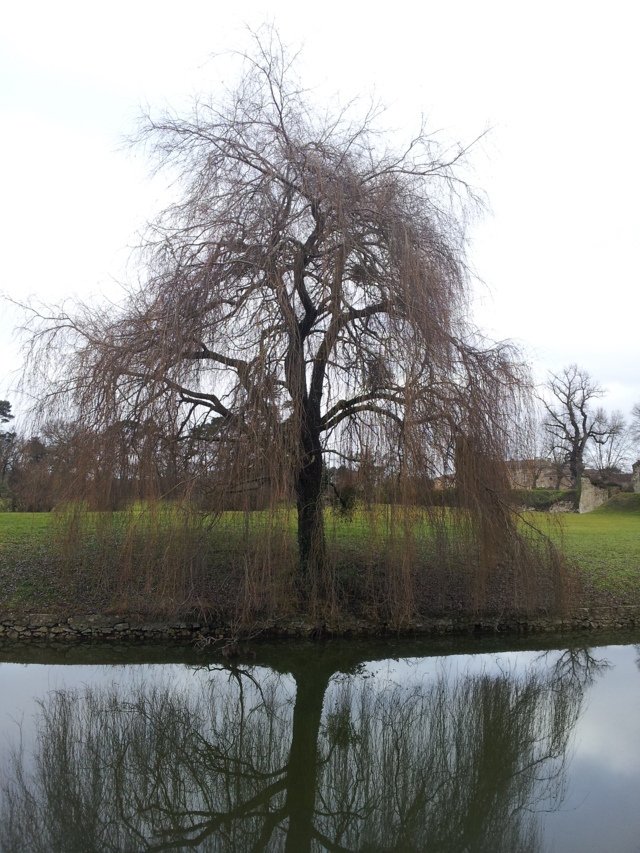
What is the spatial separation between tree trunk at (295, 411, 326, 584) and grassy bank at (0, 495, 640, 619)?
210 millimetres

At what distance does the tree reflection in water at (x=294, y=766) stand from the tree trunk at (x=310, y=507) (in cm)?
146

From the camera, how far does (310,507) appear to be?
934 centimetres

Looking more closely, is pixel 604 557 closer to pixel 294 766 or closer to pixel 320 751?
pixel 320 751

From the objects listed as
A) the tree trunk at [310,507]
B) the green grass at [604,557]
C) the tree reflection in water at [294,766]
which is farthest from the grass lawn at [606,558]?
the tree trunk at [310,507]

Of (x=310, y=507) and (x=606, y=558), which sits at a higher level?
(x=310, y=507)

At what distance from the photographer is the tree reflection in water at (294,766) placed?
15.4 ft

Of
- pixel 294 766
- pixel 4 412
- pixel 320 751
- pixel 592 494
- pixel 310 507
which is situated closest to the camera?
pixel 294 766

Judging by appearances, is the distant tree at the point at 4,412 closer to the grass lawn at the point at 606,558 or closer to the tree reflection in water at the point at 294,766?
the tree reflection in water at the point at 294,766

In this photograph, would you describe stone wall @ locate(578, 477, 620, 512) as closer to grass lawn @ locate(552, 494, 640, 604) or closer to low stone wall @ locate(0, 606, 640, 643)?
grass lawn @ locate(552, 494, 640, 604)

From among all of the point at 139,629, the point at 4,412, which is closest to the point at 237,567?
the point at 139,629

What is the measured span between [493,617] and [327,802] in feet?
20.9

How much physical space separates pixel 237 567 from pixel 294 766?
4150mm

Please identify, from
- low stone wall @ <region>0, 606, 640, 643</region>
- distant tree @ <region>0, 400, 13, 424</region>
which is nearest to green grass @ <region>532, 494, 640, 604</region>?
low stone wall @ <region>0, 606, 640, 643</region>

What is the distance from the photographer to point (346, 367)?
8.10 meters
